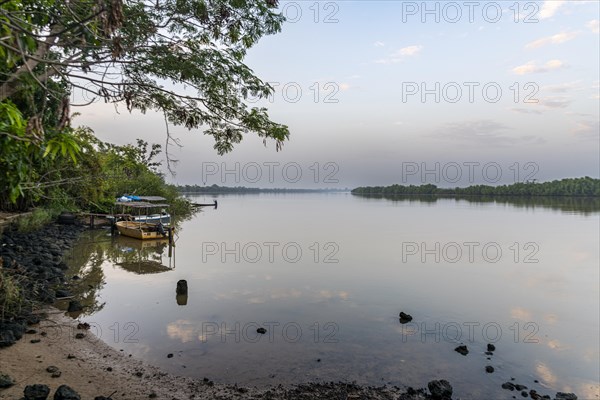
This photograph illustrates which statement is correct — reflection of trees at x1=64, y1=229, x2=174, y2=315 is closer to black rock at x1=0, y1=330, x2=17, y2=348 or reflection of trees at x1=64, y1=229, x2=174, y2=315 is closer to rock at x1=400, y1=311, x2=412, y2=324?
black rock at x1=0, y1=330, x2=17, y2=348

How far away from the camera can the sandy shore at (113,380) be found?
20.1ft

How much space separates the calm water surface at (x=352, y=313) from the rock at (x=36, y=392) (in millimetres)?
2423

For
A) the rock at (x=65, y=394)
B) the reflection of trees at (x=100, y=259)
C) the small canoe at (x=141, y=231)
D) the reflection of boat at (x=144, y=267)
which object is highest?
the small canoe at (x=141, y=231)

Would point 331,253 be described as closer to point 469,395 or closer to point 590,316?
point 590,316

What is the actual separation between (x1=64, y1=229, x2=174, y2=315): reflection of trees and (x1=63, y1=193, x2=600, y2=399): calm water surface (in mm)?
92

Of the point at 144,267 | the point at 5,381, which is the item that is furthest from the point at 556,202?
the point at 5,381

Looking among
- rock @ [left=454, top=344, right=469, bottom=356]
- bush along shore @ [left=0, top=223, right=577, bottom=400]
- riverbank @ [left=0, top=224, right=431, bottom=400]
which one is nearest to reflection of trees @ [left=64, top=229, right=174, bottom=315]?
riverbank @ [left=0, top=224, right=431, bottom=400]

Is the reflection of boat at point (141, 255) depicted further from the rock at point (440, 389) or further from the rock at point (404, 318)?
the rock at point (440, 389)

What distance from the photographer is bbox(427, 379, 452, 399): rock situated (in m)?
6.66

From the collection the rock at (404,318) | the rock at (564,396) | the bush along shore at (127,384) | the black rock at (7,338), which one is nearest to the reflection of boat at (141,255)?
the bush along shore at (127,384)

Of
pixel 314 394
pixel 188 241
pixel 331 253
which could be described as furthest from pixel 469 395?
pixel 188 241

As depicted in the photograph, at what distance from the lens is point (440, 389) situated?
6715 mm

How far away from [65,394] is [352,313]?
812 cm

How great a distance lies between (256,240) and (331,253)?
872 cm
